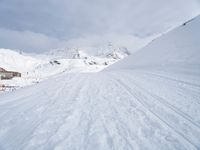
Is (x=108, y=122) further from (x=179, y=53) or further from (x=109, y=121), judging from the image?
(x=179, y=53)

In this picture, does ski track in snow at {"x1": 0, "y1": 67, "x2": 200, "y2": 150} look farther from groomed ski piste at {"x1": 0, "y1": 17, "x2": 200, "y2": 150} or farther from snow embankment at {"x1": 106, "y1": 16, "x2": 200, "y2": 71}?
snow embankment at {"x1": 106, "y1": 16, "x2": 200, "y2": 71}

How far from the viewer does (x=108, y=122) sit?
714cm

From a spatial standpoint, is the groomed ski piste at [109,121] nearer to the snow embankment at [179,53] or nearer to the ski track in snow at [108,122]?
the ski track in snow at [108,122]

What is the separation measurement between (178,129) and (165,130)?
327 millimetres

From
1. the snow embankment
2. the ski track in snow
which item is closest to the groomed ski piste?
the ski track in snow

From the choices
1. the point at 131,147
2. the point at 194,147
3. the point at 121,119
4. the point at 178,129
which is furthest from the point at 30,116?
the point at 194,147

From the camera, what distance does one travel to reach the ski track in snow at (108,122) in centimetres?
570

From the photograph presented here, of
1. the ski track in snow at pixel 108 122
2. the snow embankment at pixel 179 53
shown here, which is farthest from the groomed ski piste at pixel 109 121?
the snow embankment at pixel 179 53

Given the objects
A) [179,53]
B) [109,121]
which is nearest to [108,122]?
[109,121]

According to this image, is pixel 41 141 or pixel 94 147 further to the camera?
pixel 41 141

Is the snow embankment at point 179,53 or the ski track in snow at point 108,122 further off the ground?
the snow embankment at point 179,53

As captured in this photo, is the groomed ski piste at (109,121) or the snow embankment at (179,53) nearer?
the groomed ski piste at (109,121)

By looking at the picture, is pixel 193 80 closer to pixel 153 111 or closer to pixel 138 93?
pixel 138 93

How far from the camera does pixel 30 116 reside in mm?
8531
